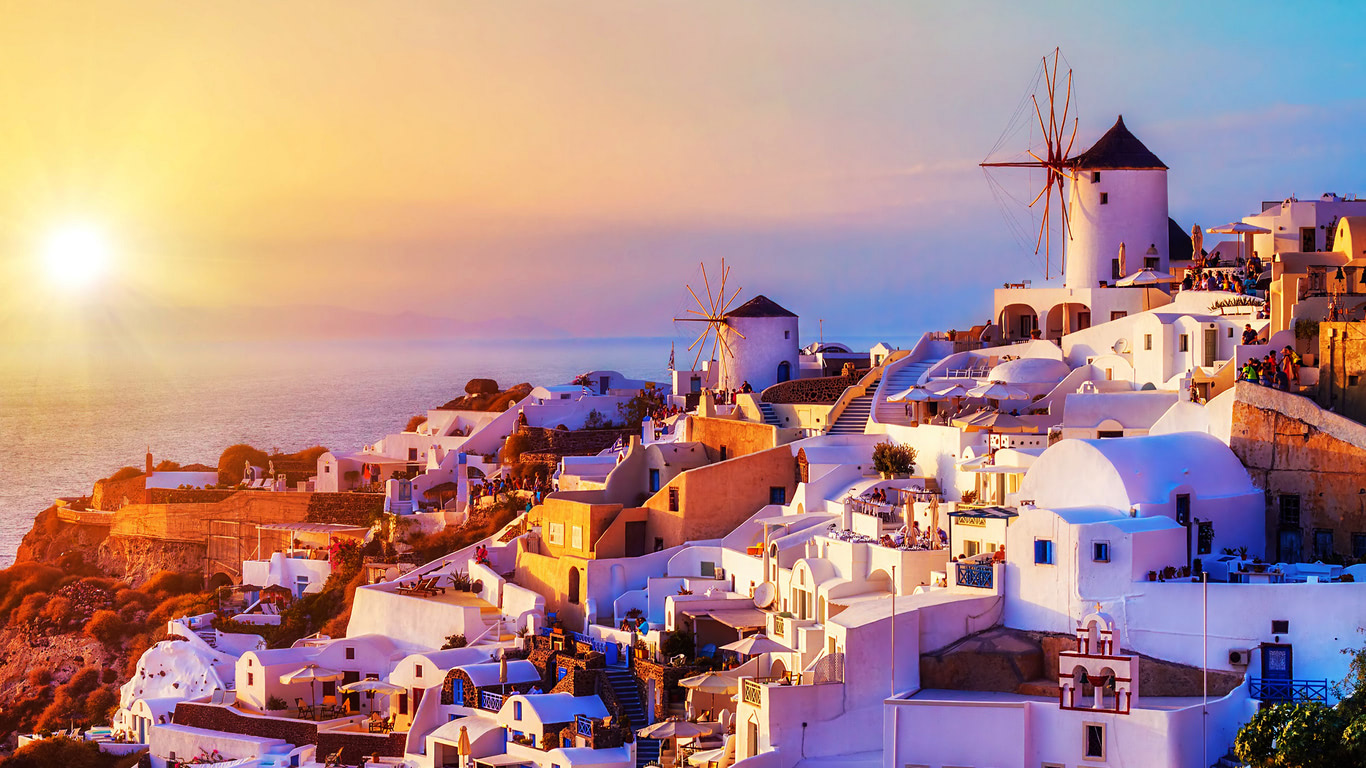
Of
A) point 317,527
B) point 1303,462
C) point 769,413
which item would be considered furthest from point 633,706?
point 317,527

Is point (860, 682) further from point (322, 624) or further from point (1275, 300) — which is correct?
point (322, 624)

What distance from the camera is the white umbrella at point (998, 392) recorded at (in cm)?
3269

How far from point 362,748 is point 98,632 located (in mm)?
17058

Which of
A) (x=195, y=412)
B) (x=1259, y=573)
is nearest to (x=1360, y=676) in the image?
(x=1259, y=573)

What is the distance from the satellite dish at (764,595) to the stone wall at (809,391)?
8.53 meters

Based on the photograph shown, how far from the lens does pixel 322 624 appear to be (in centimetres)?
3888

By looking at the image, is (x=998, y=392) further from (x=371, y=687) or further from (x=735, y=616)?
(x=371, y=687)

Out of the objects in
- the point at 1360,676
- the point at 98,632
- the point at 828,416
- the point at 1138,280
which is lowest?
the point at 98,632

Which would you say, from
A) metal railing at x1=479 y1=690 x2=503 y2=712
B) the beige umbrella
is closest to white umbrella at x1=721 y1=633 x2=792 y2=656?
the beige umbrella

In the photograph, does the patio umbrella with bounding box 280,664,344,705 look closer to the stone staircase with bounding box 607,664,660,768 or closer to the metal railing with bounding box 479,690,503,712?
the metal railing with bounding box 479,690,503,712

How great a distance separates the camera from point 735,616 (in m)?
29.3

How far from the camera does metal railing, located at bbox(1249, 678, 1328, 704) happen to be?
2231cm

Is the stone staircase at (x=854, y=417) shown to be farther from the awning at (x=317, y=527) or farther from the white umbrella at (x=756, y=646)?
the awning at (x=317, y=527)

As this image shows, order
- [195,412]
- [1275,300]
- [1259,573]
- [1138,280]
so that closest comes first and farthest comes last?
[1259,573]
[1275,300]
[1138,280]
[195,412]
